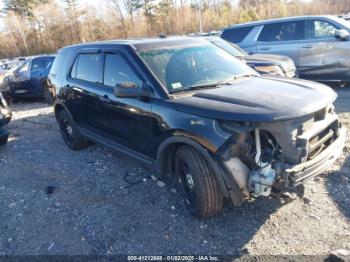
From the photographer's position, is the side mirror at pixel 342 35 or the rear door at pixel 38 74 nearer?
the side mirror at pixel 342 35

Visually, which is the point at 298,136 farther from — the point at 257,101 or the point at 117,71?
the point at 117,71

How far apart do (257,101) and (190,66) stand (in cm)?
115

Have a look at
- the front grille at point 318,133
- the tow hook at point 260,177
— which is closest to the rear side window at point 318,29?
the front grille at point 318,133

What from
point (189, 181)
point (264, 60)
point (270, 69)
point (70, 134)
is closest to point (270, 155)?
point (189, 181)

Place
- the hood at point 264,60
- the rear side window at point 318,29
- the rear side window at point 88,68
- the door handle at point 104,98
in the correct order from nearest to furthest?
the door handle at point 104,98 → the rear side window at point 88,68 → the hood at point 264,60 → the rear side window at point 318,29

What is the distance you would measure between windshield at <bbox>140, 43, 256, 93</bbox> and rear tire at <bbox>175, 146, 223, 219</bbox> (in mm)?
753

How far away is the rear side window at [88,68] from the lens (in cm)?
429

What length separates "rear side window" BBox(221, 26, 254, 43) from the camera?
30.4 ft

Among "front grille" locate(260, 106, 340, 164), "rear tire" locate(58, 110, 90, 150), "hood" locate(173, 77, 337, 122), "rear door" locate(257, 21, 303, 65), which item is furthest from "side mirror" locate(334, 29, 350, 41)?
"rear tire" locate(58, 110, 90, 150)

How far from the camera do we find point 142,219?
3330 mm

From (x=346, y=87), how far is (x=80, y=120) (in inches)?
279

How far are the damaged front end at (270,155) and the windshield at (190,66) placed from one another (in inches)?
37.0

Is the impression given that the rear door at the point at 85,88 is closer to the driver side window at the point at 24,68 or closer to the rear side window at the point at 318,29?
the rear side window at the point at 318,29

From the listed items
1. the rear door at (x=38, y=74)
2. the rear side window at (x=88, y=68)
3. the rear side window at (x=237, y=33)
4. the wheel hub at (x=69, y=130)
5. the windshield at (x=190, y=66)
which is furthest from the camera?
the rear door at (x=38, y=74)
